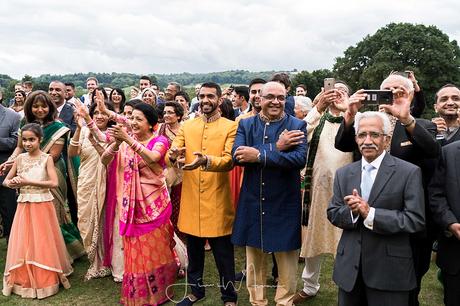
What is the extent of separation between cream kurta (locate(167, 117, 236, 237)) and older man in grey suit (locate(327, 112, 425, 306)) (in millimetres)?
1514

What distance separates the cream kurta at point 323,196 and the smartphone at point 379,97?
96 cm

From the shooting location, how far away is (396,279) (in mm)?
3014

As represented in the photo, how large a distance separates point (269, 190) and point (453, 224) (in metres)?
1.57

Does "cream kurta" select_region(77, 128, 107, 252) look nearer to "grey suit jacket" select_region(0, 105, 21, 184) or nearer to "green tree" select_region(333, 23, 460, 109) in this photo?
"grey suit jacket" select_region(0, 105, 21, 184)

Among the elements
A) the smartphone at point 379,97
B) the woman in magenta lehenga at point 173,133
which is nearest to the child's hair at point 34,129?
the woman in magenta lehenga at point 173,133

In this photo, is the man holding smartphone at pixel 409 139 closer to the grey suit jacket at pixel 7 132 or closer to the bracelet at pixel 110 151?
the bracelet at pixel 110 151

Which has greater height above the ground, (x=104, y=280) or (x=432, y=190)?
(x=432, y=190)

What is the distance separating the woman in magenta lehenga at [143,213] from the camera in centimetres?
466

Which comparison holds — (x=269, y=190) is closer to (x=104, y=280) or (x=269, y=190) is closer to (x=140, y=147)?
(x=140, y=147)

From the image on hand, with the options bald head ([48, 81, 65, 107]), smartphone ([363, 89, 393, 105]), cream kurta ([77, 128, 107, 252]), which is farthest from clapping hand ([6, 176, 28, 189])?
smartphone ([363, 89, 393, 105])

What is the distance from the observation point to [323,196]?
15.0 feet

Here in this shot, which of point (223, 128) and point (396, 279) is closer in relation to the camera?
point (396, 279)

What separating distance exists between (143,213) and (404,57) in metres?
34.3

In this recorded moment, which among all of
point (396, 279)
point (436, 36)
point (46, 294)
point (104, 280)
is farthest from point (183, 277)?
point (436, 36)
